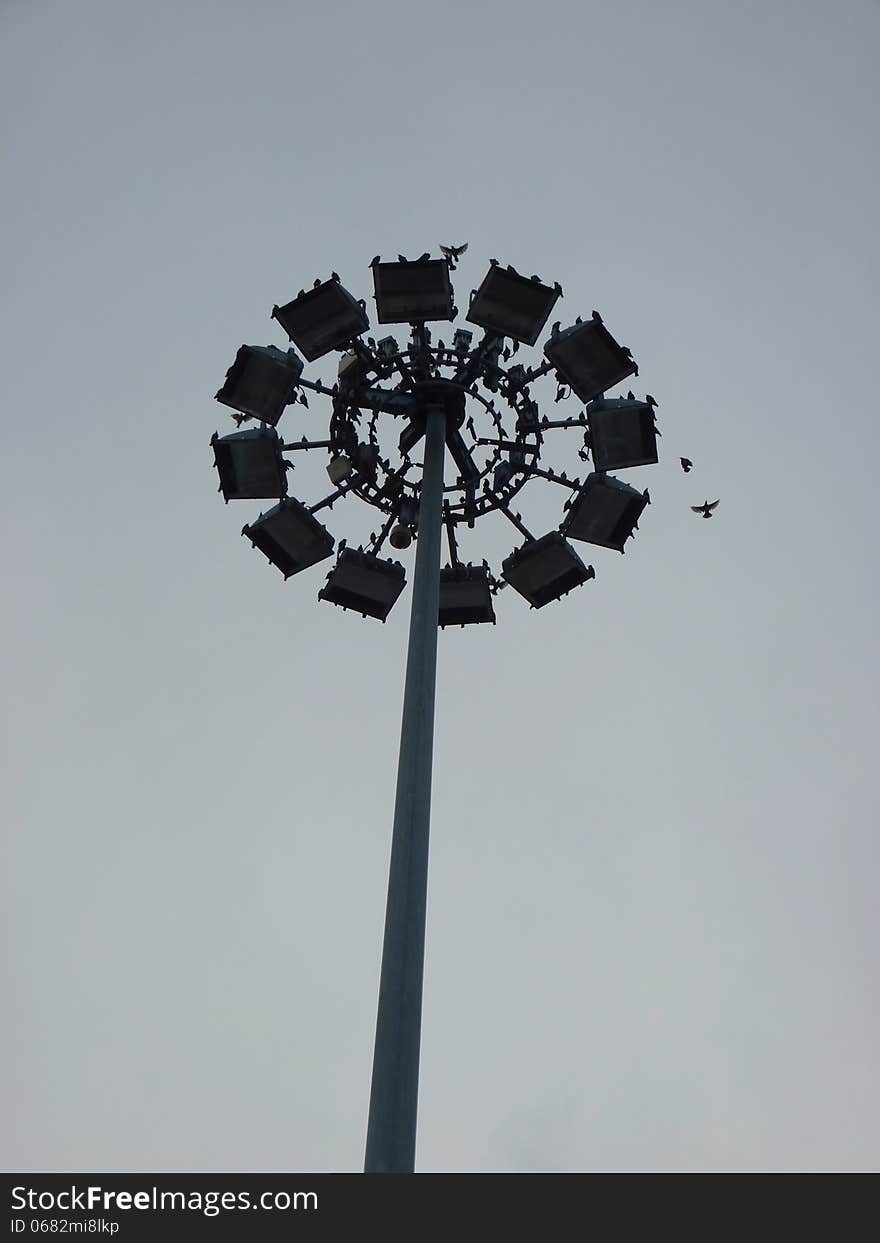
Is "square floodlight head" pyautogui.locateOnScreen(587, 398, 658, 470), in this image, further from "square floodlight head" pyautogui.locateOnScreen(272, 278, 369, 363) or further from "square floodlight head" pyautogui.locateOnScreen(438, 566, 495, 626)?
"square floodlight head" pyautogui.locateOnScreen(272, 278, 369, 363)

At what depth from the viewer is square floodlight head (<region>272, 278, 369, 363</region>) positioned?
46.6ft

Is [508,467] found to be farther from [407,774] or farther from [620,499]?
[407,774]

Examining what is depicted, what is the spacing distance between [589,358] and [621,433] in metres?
0.99

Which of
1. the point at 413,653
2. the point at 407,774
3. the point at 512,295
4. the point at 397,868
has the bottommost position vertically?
the point at 397,868

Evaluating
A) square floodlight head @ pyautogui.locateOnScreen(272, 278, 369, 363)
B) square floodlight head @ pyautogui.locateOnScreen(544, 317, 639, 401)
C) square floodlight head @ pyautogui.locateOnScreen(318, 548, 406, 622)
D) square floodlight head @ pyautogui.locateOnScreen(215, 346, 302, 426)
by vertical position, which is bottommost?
square floodlight head @ pyautogui.locateOnScreen(318, 548, 406, 622)

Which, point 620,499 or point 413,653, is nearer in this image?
point 413,653

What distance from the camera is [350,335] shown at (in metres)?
14.3

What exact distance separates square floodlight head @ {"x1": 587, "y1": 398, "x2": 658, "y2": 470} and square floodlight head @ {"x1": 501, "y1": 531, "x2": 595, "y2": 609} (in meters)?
1.19

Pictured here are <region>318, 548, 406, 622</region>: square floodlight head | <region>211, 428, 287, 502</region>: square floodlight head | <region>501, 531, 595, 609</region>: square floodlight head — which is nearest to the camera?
<region>211, 428, 287, 502</region>: square floodlight head

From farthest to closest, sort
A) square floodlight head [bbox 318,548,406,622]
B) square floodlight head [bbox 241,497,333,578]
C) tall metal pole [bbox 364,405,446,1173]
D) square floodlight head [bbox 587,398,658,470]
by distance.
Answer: square floodlight head [bbox 318,548,406,622]
square floodlight head [bbox 241,497,333,578]
square floodlight head [bbox 587,398,658,470]
tall metal pole [bbox 364,405,446,1173]

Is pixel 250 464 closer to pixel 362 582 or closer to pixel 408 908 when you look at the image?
pixel 362 582

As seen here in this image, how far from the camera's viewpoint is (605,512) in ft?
46.6
